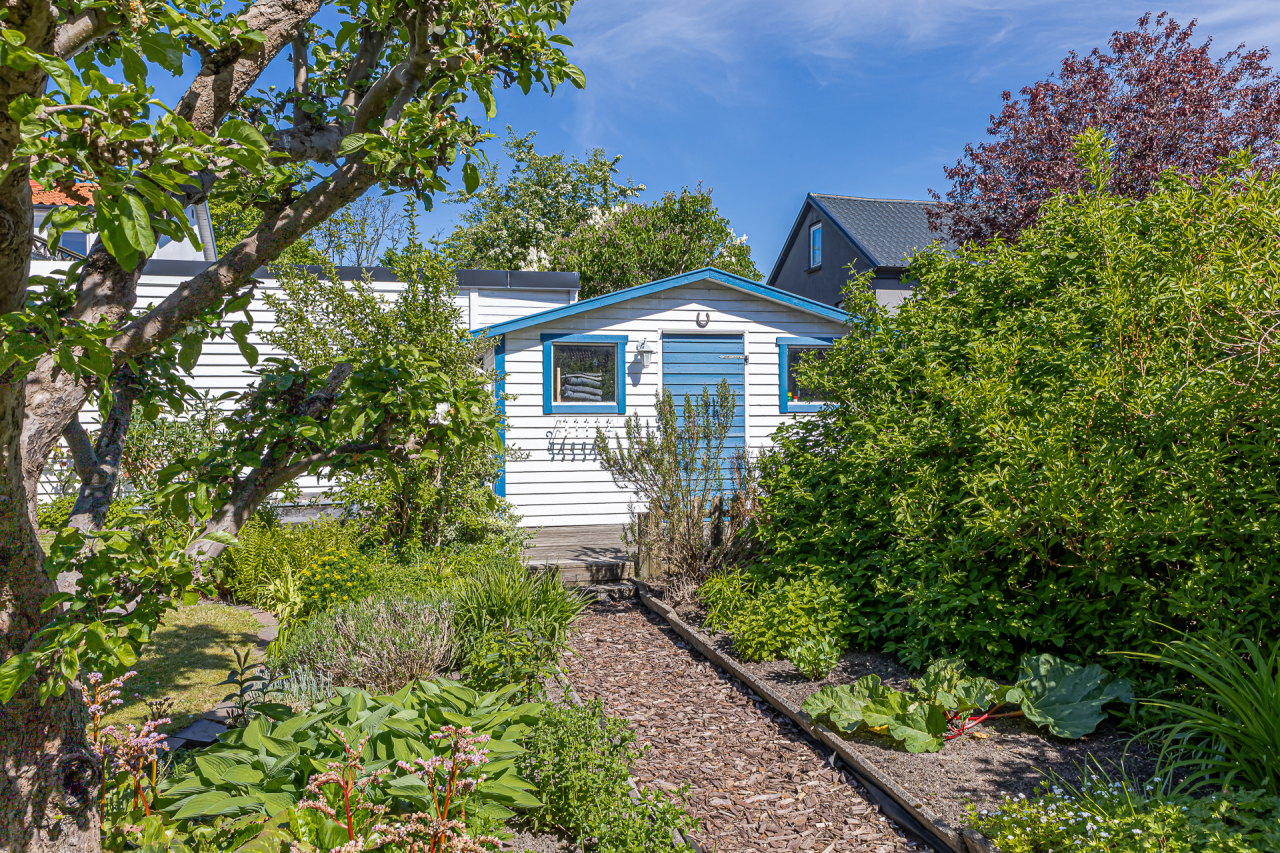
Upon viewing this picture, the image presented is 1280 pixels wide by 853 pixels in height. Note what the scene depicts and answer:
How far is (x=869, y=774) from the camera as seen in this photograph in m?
3.19

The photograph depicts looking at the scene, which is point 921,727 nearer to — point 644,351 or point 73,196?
point 73,196

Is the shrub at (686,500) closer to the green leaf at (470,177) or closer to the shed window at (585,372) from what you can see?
the shed window at (585,372)

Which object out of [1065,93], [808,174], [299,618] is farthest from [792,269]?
[299,618]

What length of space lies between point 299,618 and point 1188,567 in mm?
5830

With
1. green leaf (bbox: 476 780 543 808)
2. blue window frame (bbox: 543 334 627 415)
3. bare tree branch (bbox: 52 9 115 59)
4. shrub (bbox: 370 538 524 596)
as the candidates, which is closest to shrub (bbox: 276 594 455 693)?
shrub (bbox: 370 538 524 596)

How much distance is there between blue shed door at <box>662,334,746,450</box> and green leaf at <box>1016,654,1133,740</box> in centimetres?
692

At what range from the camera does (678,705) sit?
4.39m

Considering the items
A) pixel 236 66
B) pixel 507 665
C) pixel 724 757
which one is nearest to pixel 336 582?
pixel 507 665

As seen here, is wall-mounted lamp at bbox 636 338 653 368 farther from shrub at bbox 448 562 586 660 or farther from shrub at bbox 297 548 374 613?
shrub at bbox 297 548 374 613

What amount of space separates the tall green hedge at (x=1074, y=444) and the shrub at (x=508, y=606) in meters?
1.72

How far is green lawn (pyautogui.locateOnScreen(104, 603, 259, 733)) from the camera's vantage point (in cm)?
414

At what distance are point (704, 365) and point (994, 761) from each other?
786 cm

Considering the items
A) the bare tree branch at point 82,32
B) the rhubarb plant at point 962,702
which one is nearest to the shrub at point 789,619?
the rhubarb plant at point 962,702

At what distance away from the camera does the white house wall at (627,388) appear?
991cm
